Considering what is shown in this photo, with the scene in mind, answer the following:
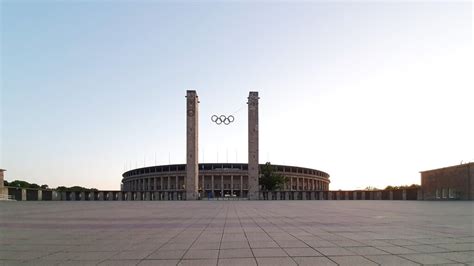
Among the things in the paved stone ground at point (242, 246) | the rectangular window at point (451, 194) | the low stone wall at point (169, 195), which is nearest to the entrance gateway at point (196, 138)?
the low stone wall at point (169, 195)

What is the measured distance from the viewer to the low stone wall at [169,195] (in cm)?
6050

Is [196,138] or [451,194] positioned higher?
[196,138]

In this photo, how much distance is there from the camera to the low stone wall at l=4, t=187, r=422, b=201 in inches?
2382

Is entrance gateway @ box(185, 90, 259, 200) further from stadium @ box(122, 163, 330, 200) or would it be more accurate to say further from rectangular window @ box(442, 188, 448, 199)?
rectangular window @ box(442, 188, 448, 199)

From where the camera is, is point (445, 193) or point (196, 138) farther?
point (196, 138)

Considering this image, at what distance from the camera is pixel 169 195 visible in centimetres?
9106

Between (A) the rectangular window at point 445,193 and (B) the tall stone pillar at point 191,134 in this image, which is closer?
(A) the rectangular window at point 445,193

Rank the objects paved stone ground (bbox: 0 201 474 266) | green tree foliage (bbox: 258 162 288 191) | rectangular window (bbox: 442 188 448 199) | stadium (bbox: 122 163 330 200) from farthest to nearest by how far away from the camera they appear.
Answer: stadium (bbox: 122 163 330 200)
green tree foliage (bbox: 258 162 288 191)
rectangular window (bbox: 442 188 448 199)
paved stone ground (bbox: 0 201 474 266)

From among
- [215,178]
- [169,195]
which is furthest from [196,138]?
[215,178]

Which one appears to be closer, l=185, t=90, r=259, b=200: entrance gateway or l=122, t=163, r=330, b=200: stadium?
l=185, t=90, r=259, b=200: entrance gateway

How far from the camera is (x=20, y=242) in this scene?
12.2m

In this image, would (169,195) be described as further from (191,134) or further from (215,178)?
(215,178)

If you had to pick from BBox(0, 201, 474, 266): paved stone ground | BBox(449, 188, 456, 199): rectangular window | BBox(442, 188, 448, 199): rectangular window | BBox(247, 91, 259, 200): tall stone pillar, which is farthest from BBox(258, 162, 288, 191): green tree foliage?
BBox(0, 201, 474, 266): paved stone ground

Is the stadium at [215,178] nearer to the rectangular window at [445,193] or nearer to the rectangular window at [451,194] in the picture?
the rectangular window at [445,193]
